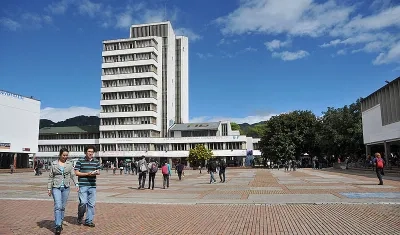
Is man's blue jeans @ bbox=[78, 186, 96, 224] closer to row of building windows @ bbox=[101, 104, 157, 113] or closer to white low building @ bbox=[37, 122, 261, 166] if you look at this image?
white low building @ bbox=[37, 122, 261, 166]

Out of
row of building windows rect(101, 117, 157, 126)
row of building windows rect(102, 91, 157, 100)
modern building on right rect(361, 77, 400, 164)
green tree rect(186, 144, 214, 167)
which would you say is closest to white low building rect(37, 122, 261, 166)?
row of building windows rect(101, 117, 157, 126)

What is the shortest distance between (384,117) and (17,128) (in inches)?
2138

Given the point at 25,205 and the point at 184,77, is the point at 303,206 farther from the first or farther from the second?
the point at 184,77

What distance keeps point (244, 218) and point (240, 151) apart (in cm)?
7483

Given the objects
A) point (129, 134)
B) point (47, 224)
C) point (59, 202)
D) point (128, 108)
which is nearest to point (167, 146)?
point (129, 134)

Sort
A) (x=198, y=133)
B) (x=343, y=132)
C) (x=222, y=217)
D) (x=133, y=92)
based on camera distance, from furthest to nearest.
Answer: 1. (x=133, y=92)
2. (x=198, y=133)
3. (x=343, y=132)
4. (x=222, y=217)

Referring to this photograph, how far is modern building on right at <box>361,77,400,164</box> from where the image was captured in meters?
37.5

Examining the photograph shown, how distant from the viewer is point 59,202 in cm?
777

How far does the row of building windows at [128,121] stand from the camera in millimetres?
87625

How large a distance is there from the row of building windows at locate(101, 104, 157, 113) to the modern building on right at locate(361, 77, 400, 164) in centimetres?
5242

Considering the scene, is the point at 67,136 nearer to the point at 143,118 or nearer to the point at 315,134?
the point at 143,118

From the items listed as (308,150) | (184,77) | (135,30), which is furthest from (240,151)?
(135,30)

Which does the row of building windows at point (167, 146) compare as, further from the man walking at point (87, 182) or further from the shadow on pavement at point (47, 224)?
the man walking at point (87, 182)

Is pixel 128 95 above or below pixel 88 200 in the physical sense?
above
